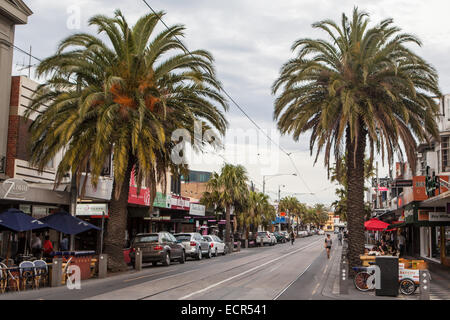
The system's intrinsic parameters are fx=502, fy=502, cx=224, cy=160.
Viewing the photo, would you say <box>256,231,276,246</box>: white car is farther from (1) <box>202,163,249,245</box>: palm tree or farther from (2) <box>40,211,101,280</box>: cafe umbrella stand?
(2) <box>40,211,101,280</box>: cafe umbrella stand

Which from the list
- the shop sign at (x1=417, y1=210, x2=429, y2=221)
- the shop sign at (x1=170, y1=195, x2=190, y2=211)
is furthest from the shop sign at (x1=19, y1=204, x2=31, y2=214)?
the shop sign at (x1=417, y1=210, x2=429, y2=221)

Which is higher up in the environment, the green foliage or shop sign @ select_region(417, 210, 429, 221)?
the green foliage

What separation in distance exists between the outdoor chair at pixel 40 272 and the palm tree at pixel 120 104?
3.78 m

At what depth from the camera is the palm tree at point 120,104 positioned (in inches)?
787

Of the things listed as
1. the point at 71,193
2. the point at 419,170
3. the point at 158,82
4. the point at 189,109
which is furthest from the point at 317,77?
the point at 419,170

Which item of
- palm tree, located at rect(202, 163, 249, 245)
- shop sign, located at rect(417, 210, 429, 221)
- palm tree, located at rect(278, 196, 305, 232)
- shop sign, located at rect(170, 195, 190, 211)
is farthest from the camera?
palm tree, located at rect(278, 196, 305, 232)

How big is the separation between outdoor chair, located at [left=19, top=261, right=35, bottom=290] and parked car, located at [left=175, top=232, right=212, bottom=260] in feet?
52.5

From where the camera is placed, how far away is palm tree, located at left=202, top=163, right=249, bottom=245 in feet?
160

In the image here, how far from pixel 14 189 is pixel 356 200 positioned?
13.3 meters

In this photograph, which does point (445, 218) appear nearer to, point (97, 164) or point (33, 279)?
point (97, 164)

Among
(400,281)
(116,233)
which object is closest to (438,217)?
(400,281)

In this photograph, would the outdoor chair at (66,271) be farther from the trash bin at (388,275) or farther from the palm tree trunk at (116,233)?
the trash bin at (388,275)

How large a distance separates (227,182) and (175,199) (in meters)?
10.6

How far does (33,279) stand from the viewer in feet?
55.1
